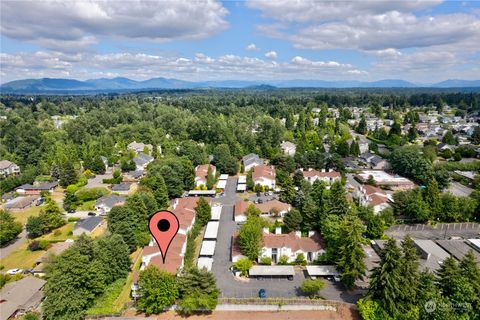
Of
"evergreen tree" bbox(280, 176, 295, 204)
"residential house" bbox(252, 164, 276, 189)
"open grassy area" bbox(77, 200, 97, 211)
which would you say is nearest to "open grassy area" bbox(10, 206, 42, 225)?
"open grassy area" bbox(77, 200, 97, 211)

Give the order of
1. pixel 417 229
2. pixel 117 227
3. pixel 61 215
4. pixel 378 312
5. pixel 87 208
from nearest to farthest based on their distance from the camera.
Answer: pixel 378 312, pixel 117 227, pixel 417 229, pixel 61 215, pixel 87 208

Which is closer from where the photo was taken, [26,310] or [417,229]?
[26,310]

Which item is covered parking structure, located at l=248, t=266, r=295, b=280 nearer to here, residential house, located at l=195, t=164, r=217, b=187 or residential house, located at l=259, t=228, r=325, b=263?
residential house, located at l=259, t=228, r=325, b=263

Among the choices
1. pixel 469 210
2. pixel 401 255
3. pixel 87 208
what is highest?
pixel 401 255

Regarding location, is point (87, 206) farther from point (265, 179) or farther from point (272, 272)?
point (272, 272)

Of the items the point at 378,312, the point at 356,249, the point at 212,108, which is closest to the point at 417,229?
the point at 356,249

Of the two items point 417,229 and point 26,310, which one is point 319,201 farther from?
point 26,310
